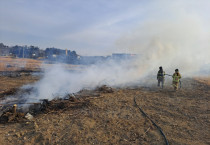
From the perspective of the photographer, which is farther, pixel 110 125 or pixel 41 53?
pixel 41 53

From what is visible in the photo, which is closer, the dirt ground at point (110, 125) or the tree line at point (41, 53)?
the dirt ground at point (110, 125)

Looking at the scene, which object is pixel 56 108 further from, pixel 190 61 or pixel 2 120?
pixel 190 61

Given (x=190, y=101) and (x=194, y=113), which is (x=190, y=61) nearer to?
(x=190, y=101)

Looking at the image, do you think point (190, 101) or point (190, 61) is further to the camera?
point (190, 61)

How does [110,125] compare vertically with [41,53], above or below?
below

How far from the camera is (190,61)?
2266 centimetres

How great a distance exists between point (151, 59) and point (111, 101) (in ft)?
46.8

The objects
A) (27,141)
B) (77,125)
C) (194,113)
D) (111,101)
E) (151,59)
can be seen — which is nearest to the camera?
(27,141)

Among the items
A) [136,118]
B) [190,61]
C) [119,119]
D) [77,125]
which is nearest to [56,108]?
[77,125]

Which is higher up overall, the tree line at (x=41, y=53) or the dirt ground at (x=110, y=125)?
the tree line at (x=41, y=53)

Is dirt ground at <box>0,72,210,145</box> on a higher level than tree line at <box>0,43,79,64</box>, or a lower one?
lower

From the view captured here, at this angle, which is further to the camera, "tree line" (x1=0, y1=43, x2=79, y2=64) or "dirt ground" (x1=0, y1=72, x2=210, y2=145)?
"tree line" (x1=0, y1=43, x2=79, y2=64)

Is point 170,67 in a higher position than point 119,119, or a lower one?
higher

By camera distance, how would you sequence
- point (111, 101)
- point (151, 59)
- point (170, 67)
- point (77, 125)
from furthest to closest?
point (170, 67), point (151, 59), point (111, 101), point (77, 125)
